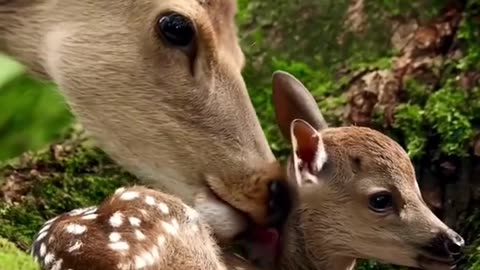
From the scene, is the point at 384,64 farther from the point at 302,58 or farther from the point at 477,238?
the point at 477,238

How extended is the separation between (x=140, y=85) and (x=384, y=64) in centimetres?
130

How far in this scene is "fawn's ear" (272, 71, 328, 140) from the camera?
450cm

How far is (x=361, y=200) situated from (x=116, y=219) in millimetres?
830

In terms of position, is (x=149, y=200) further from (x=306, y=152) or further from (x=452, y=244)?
(x=452, y=244)

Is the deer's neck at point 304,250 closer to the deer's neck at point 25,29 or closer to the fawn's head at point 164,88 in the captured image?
the fawn's head at point 164,88

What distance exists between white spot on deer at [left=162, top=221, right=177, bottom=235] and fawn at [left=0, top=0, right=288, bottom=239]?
43 cm

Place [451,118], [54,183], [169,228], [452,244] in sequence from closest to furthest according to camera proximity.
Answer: [169,228]
[452,244]
[451,118]
[54,183]

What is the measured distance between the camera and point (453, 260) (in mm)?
3984

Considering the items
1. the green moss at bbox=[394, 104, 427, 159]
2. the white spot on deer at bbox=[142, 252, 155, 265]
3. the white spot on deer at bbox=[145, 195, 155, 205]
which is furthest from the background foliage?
the white spot on deer at bbox=[142, 252, 155, 265]

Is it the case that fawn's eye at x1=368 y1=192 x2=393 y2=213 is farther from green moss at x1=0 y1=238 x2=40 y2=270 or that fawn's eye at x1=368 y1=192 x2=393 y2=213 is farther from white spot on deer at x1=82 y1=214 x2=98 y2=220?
green moss at x1=0 y1=238 x2=40 y2=270

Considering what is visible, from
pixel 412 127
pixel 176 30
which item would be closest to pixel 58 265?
pixel 176 30

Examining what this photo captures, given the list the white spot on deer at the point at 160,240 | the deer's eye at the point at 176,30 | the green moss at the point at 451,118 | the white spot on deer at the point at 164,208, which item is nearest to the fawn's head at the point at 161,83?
the deer's eye at the point at 176,30

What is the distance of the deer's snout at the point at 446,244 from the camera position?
13.1ft

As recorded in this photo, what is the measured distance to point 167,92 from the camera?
171 inches
